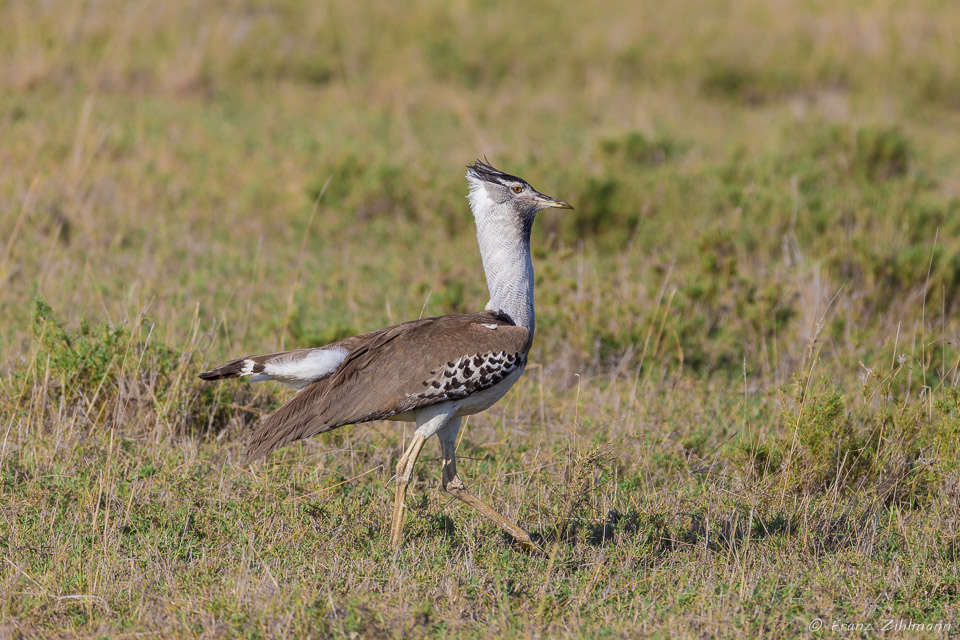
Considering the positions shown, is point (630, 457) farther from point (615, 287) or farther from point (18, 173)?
point (18, 173)

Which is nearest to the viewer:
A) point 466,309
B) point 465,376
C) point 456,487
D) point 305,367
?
point 465,376

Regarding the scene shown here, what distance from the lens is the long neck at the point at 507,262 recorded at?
416 cm

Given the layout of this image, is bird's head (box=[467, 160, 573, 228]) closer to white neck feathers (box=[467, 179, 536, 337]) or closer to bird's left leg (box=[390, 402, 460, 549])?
white neck feathers (box=[467, 179, 536, 337])

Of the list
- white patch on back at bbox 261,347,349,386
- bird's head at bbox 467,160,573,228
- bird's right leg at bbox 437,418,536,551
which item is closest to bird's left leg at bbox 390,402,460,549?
bird's right leg at bbox 437,418,536,551

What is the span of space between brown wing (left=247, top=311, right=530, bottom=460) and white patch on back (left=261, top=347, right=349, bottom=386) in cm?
4

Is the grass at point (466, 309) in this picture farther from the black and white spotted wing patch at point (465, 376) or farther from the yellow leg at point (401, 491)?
the black and white spotted wing patch at point (465, 376)

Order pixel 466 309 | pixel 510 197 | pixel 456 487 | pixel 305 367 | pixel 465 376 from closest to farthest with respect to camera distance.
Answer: pixel 465 376 → pixel 305 367 → pixel 456 487 → pixel 510 197 → pixel 466 309

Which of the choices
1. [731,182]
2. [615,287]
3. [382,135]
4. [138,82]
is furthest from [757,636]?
[138,82]

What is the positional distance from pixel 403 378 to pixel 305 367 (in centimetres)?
36

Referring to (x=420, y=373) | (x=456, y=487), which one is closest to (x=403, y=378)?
(x=420, y=373)

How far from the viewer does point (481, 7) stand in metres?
13.0

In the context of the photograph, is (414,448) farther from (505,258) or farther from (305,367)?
(505,258)

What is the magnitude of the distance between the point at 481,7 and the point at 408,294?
24.1 feet

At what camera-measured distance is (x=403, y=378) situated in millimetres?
3908
